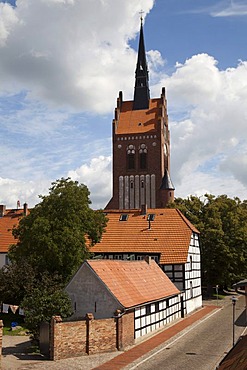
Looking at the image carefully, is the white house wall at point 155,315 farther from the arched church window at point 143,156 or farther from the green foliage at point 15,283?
the arched church window at point 143,156

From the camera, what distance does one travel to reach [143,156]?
6838cm

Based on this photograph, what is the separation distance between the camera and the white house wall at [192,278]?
126 ft

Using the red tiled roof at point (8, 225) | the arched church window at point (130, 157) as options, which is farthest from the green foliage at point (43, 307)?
the arched church window at point (130, 157)

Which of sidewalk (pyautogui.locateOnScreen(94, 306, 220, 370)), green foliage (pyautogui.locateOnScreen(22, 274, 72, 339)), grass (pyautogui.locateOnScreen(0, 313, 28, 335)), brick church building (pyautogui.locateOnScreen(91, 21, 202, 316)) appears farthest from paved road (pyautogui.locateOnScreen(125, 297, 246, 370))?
grass (pyautogui.locateOnScreen(0, 313, 28, 335))

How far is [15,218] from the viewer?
51.9m

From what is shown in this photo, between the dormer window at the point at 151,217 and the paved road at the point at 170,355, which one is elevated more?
the dormer window at the point at 151,217

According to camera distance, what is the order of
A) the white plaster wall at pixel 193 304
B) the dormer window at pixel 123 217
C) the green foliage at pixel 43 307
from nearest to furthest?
1. the green foliage at pixel 43 307
2. the white plaster wall at pixel 193 304
3. the dormer window at pixel 123 217

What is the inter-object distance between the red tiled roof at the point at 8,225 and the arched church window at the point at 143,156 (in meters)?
20.2

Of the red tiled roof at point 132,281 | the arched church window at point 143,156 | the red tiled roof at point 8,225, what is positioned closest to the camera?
the red tiled roof at point 132,281

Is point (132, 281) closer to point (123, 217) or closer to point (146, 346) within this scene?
point (146, 346)

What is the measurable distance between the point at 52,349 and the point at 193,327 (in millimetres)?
12235

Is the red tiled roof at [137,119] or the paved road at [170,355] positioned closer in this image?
the paved road at [170,355]

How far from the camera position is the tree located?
31.7 meters

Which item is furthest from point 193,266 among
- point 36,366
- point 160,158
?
point 160,158
